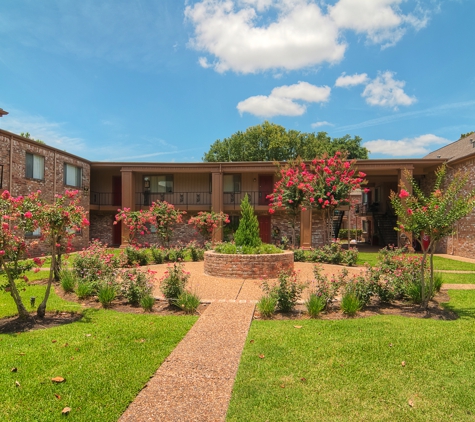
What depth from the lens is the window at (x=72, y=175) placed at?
19625 mm

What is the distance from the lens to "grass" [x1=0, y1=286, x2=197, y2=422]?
3.27 m

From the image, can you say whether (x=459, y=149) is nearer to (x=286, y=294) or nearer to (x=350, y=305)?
(x=350, y=305)

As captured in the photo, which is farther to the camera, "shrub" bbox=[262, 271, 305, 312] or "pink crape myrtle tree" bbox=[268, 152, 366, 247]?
"pink crape myrtle tree" bbox=[268, 152, 366, 247]

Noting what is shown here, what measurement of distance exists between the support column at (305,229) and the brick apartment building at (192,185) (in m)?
0.06

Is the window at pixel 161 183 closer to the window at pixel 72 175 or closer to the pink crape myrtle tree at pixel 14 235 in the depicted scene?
the window at pixel 72 175

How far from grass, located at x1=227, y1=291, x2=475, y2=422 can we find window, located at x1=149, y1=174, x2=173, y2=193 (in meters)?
19.2

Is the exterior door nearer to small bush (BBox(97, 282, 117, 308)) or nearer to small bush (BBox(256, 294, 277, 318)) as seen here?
small bush (BBox(97, 282, 117, 308))

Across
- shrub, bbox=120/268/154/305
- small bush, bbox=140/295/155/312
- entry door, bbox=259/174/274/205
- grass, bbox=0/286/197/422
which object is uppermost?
entry door, bbox=259/174/274/205

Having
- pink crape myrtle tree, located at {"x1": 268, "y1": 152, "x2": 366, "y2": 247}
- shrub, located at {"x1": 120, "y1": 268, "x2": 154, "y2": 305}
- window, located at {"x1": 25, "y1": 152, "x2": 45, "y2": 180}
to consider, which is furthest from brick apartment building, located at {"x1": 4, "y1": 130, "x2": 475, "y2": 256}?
shrub, located at {"x1": 120, "y1": 268, "x2": 154, "y2": 305}

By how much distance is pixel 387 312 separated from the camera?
674cm

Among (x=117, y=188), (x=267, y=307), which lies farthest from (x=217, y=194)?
(x=267, y=307)

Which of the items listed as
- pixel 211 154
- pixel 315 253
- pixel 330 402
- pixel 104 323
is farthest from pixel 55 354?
pixel 211 154

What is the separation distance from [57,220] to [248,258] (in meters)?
5.64

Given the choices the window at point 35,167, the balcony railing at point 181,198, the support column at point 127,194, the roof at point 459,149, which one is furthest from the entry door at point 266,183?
the window at point 35,167
